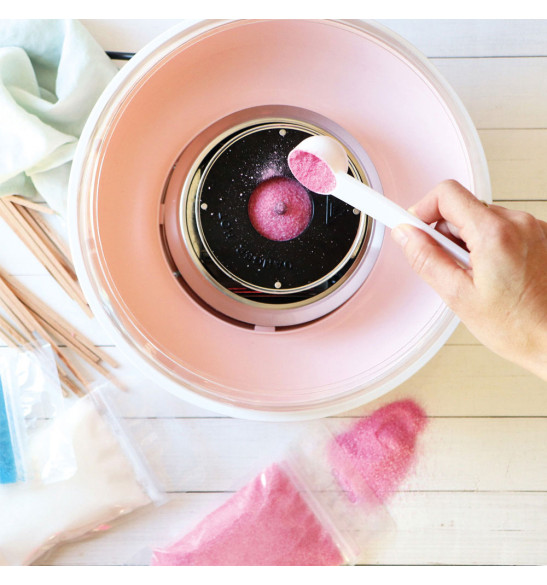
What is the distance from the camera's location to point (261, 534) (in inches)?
30.3

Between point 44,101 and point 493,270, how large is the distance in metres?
0.55

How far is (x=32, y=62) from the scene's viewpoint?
76cm

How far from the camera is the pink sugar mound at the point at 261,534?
76 cm

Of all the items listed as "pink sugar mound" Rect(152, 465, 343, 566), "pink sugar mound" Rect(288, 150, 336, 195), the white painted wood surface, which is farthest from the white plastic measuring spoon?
"pink sugar mound" Rect(152, 465, 343, 566)

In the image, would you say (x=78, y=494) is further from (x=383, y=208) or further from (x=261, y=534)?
(x=383, y=208)

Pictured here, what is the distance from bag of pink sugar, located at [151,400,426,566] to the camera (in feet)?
2.52

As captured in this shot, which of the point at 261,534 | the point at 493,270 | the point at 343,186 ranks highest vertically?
the point at 343,186

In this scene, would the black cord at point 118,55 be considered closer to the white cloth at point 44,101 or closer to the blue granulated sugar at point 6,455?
the white cloth at point 44,101

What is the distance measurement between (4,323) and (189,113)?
352mm

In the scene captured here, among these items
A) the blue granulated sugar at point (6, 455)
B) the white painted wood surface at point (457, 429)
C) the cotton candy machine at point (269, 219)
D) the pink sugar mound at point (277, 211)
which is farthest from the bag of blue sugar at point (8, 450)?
the pink sugar mound at point (277, 211)

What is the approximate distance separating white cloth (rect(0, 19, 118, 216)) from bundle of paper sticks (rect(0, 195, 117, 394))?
30mm

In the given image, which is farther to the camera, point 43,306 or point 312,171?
point 43,306

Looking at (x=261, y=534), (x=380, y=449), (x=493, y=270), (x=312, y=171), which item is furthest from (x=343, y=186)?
(x=261, y=534)
